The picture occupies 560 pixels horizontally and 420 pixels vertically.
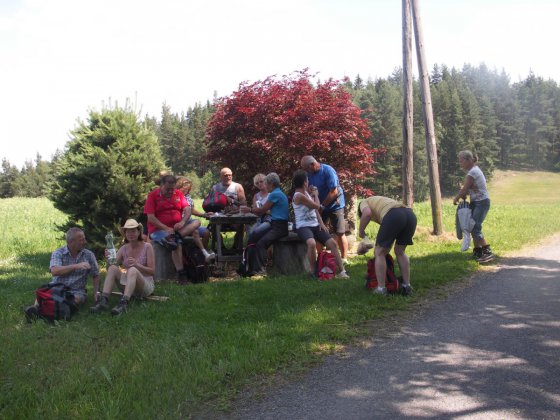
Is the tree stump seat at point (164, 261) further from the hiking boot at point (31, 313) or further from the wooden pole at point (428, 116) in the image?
the wooden pole at point (428, 116)

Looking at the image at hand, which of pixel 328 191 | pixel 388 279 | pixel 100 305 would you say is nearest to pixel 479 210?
pixel 328 191

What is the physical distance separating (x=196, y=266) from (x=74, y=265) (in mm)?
2257

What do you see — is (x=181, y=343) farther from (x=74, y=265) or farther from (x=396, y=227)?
(x=396, y=227)

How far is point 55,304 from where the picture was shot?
6.00 metres

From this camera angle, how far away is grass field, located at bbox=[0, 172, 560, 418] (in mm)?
3859

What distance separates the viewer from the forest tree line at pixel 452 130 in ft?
212

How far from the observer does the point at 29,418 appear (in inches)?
142

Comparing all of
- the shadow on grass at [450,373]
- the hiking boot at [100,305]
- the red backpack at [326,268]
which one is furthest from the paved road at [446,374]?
the hiking boot at [100,305]

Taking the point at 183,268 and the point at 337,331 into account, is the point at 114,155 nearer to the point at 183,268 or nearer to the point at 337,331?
the point at 183,268

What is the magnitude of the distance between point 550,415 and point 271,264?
635 cm

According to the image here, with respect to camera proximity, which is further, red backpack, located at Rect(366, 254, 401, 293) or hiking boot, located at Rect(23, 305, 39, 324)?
red backpack, located at Rect(366, 254, 401, 293)

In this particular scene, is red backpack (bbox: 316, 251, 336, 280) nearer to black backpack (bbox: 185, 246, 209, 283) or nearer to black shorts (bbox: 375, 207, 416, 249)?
black shorts (bbox: 375, 207, 416, 249)

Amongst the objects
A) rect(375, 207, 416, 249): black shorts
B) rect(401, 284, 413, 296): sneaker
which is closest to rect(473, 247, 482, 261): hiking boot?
rect(401, 284, 413, 296): sneaker

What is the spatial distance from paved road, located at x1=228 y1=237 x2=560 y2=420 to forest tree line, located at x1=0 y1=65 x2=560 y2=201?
50.7m
